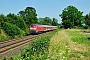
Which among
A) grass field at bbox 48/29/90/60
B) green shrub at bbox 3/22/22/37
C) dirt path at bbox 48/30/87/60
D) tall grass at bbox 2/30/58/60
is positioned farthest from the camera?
green shrub at bbox 3/22/22/37

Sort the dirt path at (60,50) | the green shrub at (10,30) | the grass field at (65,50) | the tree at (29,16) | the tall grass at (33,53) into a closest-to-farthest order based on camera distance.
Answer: the tall grass at (33,53)
the dirt path at (60,50)
the grass field at (65,50)
the green shrub at (10,30)
the tree at (29,16)

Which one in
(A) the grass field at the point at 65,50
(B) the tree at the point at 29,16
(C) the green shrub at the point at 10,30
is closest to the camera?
(A) the grass field at the point at 65,50

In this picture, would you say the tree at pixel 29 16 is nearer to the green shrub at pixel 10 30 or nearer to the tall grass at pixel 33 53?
the green shrub at pixel 10 30

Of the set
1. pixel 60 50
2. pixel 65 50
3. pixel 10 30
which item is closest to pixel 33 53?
pixel 60 50

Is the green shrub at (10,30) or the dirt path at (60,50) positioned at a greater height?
the green shrub at (10,30)

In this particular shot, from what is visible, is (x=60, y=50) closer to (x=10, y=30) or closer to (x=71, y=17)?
(x=10, y=30)

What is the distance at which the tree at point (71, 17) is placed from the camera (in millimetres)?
111838

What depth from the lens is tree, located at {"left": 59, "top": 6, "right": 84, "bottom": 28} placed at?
367 ft

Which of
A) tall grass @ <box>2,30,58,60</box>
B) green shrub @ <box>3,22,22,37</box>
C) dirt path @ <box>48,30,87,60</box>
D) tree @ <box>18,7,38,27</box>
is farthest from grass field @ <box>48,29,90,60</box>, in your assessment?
tree @ <box>18,7,38,27</box>

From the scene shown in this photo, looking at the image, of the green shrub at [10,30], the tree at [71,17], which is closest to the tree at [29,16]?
the tree at [71,17]

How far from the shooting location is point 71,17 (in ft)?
382

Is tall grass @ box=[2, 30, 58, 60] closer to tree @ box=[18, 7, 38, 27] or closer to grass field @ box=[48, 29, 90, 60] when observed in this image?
grass field @ box=[48, 29, 90, 60]

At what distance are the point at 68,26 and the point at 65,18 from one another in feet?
24.9

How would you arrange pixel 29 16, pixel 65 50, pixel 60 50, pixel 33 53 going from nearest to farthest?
pixel 33 53 → pixel 60 50 → pixel 65 50 → pixel 29 16
